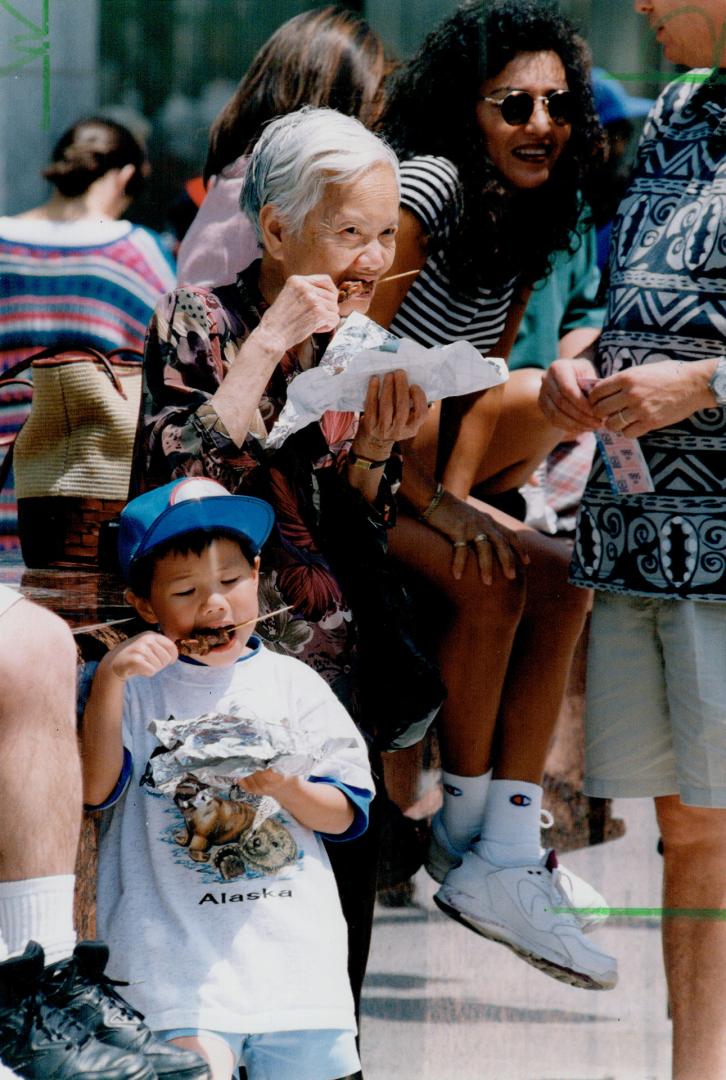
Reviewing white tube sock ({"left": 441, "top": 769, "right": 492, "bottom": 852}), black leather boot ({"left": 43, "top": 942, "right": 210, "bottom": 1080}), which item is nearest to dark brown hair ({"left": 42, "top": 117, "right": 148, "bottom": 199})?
white tube sock ({"left": 441, "top": 769, "right": 492, "bottom": 852})

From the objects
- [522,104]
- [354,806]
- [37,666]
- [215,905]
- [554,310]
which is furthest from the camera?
[554,310]

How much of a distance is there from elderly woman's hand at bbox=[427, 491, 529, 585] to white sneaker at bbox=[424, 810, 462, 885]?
0.53 metres

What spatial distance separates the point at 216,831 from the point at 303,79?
57.8 inches

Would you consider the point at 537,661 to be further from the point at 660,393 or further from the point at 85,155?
the point at 85,155

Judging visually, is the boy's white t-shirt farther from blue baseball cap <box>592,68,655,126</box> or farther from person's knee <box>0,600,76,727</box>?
blue baseball cap <box>592,68,655,126</box>

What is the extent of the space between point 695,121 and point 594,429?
0.62 m

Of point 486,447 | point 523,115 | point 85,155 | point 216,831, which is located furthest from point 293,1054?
point 523,115

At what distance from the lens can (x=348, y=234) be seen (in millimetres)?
2793

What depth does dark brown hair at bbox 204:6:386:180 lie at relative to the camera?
312cm

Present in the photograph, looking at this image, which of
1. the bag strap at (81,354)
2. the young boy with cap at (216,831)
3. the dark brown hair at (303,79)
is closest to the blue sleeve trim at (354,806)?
the young boy with cap at (216,831)

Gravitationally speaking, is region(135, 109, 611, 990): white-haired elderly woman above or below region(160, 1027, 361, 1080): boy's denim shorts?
above

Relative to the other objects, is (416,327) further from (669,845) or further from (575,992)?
(575,992)

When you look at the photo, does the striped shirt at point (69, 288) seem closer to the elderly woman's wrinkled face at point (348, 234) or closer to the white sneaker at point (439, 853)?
the elderly woman's wrinkled face at point (348, 234)

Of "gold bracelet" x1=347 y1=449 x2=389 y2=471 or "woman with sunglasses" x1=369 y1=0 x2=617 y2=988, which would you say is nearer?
"gold bracelet" x1=347 y1=449 x2=389 y2=471
